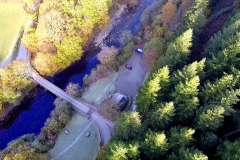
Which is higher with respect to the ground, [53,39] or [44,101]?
[53,39]

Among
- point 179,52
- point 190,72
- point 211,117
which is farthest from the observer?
point 179,52

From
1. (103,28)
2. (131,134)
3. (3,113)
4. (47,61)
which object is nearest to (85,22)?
(103,28)

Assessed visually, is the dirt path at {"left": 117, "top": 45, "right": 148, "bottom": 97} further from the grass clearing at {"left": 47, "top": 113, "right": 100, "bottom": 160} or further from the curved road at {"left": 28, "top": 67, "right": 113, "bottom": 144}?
the grass clearing at {"left": 47, "top": 113, "right": 100, "bottom": 160}

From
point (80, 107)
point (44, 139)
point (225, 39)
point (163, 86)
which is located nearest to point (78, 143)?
point (44, 139)

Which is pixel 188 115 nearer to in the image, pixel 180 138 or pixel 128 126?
pixel 180 138

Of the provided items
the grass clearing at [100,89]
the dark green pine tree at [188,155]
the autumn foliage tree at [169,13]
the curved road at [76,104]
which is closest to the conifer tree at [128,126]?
the dark green pine tree at [188,155]

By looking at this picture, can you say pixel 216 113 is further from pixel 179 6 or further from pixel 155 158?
pixel 179 6
